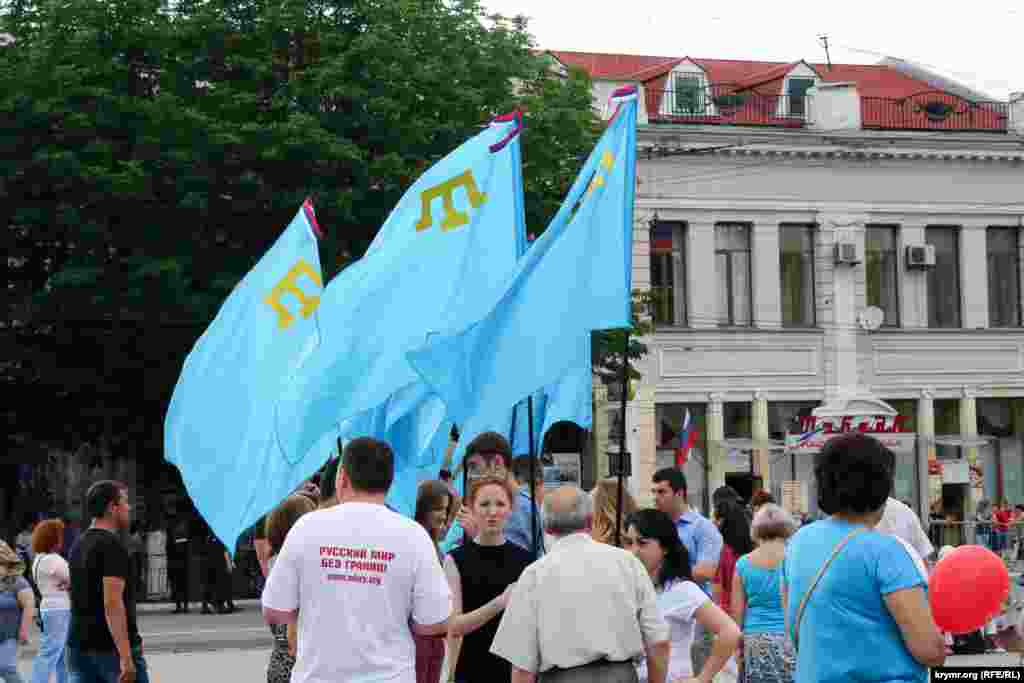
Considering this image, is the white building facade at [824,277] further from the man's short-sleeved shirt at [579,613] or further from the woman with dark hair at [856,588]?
the woman with dark hair at [856,588]

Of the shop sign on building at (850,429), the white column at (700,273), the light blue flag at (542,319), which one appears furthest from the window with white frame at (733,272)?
the light blue flag at (542,319)

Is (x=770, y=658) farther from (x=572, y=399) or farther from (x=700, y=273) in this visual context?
(x=700, y=273)

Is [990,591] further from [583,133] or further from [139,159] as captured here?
[583,133]

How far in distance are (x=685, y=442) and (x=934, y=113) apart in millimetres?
13134

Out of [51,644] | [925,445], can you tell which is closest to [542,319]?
[51,644]

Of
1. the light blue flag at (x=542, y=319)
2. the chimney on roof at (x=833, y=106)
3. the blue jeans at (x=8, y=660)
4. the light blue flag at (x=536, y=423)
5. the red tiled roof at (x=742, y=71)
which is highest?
the red tiled roof at (x=742, y=71)

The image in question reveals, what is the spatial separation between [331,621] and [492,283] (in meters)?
4.84

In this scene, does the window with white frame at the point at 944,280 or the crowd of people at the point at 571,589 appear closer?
the crowd of people at the point at 571,589

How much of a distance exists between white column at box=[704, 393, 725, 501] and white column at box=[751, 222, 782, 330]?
2203 mm

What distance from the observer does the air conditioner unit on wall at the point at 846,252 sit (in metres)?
48.1

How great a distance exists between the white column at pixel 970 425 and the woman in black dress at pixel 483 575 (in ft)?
131

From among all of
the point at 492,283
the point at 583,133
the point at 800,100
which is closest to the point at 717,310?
the point at 800,100

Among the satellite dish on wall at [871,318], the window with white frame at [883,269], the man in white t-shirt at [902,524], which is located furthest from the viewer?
the window with white frame at [883,269]

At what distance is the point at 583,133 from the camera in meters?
38.3
